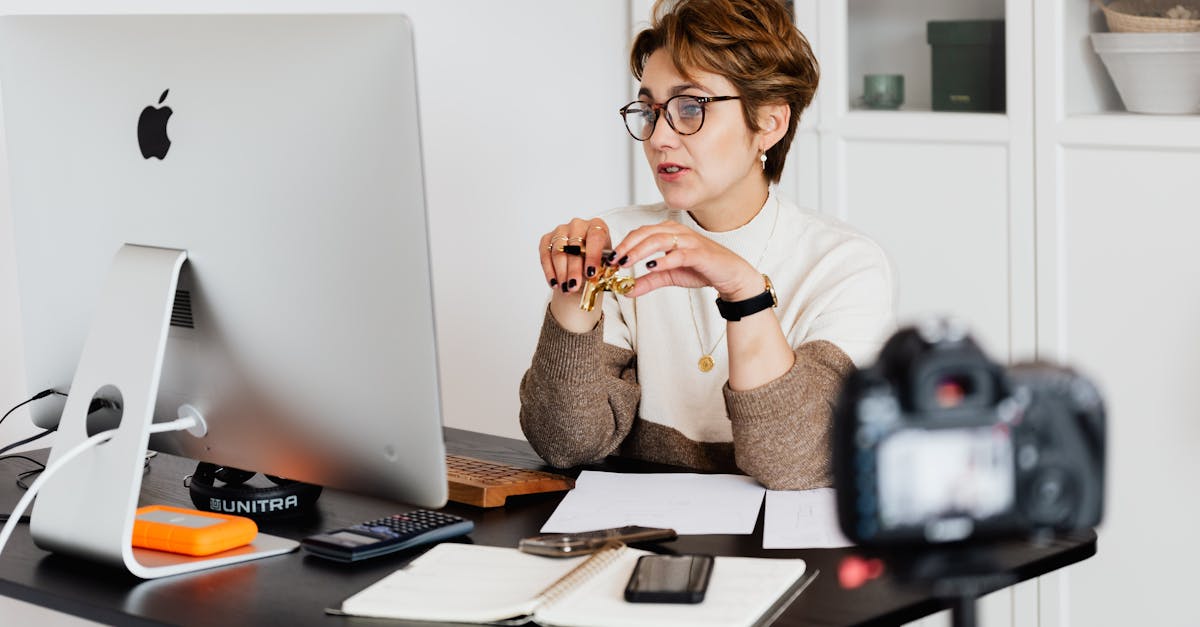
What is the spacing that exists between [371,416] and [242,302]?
17 centimetres

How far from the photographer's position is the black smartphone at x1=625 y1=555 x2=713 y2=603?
117cm

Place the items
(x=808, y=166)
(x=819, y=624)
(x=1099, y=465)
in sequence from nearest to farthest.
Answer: (x=1099, y=465), (x=819, y=624), (x=808, y=166)

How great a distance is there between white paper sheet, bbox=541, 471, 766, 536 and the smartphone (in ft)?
0.16

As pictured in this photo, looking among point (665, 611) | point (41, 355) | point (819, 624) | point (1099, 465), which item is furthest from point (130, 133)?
point (1099, 465)

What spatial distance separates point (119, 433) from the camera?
4.38ft

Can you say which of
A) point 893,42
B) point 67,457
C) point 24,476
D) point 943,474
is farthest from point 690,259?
point 893,42

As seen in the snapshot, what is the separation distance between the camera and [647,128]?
1918 mm

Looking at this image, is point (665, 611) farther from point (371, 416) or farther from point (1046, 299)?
point (1046, 299)

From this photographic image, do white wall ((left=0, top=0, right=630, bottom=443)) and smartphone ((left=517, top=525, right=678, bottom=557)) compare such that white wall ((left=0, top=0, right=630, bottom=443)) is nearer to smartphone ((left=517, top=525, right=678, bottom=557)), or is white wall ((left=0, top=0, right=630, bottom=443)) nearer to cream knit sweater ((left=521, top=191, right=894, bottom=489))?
cream knit sweater ((left=521, top=191, right=894, bottom=489))

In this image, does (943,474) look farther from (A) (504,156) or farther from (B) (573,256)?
(A) (504,156)

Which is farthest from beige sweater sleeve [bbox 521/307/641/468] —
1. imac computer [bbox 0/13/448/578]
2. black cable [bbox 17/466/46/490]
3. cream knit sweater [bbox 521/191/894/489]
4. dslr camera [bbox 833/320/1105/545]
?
dslr camera [bbox 833/320/1105/545]

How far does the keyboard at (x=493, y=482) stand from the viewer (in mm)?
1551

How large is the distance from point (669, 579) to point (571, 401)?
58 cm

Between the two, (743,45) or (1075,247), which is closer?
(743,45)
